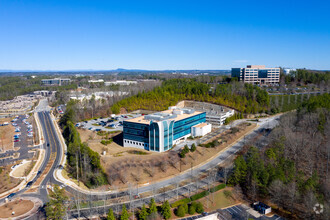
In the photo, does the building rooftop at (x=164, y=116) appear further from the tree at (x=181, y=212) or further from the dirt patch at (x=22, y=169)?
the tree at (x=181, y=212)

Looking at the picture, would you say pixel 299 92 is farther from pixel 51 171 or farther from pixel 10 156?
pixel 10 156

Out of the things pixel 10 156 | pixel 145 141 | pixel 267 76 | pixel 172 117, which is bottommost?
pixel 10 156

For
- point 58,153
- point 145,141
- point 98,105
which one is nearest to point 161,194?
point 145,141

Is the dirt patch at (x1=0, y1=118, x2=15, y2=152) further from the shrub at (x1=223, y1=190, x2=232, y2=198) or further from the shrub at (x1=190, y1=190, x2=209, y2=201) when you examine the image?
the shrub at (x1=223, y1=190, x2=232, y2=198)

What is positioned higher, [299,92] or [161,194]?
[299,92]

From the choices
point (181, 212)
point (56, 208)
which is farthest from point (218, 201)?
point (56, 208)

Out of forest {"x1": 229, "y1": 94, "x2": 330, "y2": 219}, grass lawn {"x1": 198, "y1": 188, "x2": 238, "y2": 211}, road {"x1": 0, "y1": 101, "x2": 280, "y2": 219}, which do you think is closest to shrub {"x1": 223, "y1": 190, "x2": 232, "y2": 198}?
grass lawn {"x1": 198, "y1": 188, "x2": 238, "y2": 211}
